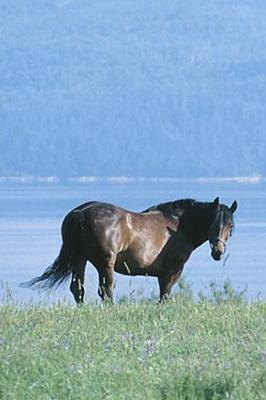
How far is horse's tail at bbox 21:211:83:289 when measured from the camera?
1367cm

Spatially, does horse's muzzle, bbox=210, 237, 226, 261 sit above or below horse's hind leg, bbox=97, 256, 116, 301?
above

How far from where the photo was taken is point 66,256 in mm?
13883

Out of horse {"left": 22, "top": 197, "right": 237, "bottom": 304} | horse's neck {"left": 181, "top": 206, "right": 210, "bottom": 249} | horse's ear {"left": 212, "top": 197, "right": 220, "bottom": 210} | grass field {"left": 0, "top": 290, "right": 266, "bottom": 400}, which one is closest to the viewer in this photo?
grass field {"left": 0, "top": 290, "right": 266, "bottom": 400}

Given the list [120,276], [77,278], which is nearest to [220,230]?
[77,278]

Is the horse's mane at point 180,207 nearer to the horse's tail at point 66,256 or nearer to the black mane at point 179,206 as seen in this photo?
the black mane at point 179,206

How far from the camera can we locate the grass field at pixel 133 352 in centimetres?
826

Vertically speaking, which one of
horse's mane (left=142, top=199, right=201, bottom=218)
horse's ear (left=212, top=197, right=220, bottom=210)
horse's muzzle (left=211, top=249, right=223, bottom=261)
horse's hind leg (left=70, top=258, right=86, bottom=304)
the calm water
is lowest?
the calm water

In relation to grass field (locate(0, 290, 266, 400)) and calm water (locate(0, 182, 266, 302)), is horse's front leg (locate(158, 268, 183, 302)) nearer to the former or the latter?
calm water (locate(0, 182, 266, 302))

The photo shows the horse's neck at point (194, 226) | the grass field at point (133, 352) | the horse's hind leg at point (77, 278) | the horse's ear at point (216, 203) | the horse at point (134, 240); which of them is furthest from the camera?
the horse's neck at point (194, 226)

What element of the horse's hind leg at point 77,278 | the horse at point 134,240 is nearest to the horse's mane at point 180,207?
the horse at point 134,240

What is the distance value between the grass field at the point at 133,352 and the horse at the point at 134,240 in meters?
1.19

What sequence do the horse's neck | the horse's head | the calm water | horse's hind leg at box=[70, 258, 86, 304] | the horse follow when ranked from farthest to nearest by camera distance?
the calm water, the horse's neck, the horse's head, horse's hind leg at box=[70, 258, 86, 304], the horse

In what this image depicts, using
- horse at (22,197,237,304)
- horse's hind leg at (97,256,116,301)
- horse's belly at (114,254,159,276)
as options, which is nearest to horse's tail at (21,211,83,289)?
horse at (22,197,237,304)

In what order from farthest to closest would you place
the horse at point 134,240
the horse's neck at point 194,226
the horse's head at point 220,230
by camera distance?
1. the horse's neck at point 194,226
2. the horse's head at point 220,230
3. the horse at point 134,240
